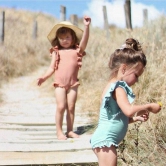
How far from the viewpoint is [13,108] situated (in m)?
6.59

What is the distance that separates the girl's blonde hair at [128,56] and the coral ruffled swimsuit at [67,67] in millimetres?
1835

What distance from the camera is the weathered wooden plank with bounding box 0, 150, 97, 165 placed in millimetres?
3340

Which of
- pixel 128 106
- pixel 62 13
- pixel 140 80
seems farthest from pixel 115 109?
pixel 62 13

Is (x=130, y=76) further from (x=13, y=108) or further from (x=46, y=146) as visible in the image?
(x=13, y=108)

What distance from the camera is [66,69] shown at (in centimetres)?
448

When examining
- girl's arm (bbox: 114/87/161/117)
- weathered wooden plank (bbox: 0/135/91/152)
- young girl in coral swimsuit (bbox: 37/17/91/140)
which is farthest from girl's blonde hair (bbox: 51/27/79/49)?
girl's arm (bbox: 114/87/161/117)

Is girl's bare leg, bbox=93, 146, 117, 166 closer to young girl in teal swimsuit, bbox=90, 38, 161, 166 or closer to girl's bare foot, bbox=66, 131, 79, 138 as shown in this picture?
young girl in teal swimsuit, bbox=90, 38, 161, 166

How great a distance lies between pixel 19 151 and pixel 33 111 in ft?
8.71

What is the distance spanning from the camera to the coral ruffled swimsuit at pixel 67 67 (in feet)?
14.7

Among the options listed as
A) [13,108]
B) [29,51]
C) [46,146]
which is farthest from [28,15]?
[46,146]

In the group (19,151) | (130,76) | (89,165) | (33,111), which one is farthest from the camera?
(33,111)

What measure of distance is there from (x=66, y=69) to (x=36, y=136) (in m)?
0.80

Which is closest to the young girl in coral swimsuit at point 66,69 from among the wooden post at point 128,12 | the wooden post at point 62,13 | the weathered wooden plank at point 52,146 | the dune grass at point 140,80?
the weathered wooden plank at point 52,146

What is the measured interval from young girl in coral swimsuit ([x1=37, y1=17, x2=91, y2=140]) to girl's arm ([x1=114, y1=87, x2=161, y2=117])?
1.97m
